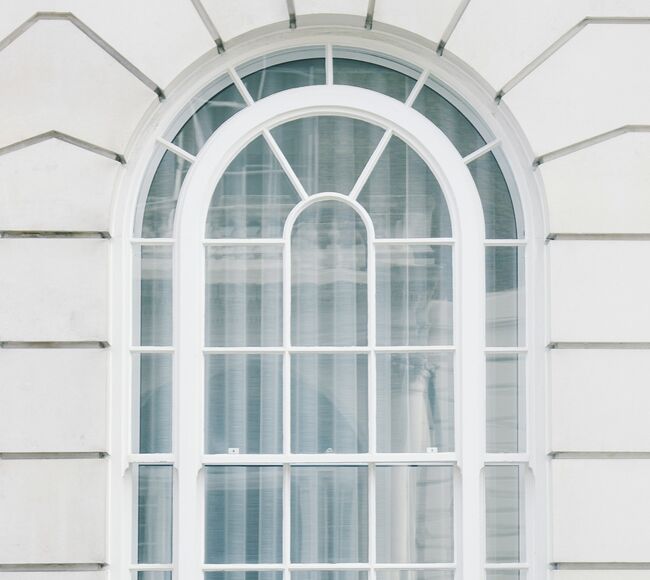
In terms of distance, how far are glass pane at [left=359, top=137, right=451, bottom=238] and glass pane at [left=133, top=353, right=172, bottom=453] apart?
1600mm

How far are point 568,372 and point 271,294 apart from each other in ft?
6.19

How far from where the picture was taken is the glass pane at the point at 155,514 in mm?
7035

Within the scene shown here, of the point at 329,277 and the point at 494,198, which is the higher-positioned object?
the point at 494,198

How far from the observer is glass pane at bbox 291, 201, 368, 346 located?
716 centimetres

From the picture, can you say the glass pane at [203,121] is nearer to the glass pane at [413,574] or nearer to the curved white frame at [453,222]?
the curved white frame at [453,222]

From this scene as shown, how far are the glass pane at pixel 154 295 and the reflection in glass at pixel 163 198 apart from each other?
0.35ft

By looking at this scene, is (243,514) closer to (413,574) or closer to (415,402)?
(413,574)

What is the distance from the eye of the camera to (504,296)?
282 inches

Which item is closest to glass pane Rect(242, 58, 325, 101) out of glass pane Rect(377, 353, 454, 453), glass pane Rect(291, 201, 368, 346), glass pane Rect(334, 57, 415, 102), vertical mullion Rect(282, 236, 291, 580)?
glass pane Rect(334, 57, 415, 102)

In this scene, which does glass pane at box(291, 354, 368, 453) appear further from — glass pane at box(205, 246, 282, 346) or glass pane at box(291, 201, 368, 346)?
glass pane at box(205, 246, 282, 346)

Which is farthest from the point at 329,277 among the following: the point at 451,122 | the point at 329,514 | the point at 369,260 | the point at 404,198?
the point at 329,514

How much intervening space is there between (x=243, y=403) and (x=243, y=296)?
2.19 ft

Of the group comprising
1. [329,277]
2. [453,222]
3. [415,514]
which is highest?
[453,222]

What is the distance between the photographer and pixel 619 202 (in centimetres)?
700
